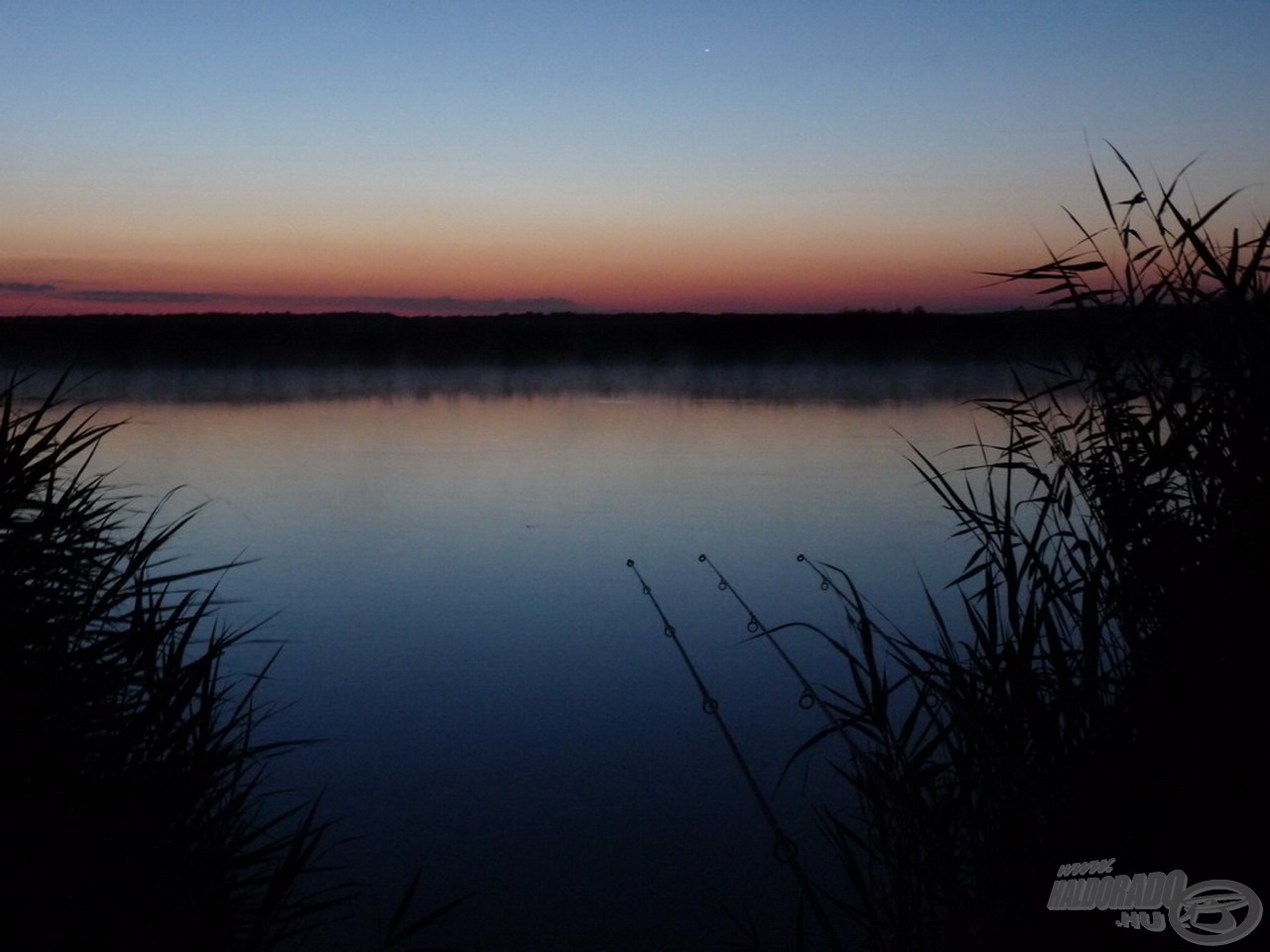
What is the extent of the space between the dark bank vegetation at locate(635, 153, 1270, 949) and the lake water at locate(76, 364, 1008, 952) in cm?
114

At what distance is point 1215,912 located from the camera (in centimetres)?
210

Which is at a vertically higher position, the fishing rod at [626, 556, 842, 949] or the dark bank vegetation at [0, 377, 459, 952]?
the dark bank vegetation at [0, 377, 459, 952]

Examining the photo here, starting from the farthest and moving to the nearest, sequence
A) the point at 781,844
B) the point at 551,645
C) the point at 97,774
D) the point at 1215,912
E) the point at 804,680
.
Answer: the point at 551,645
the point at 804,680
the point at 781,844
the point at 97,774
the point at 1215,912

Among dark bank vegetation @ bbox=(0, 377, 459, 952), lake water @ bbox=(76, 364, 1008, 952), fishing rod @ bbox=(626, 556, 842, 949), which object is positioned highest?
dark bank vegetation @ bbox=(0, 377, 459, 952)

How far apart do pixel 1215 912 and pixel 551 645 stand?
563 centimetres

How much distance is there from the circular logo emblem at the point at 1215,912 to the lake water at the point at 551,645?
2074mm

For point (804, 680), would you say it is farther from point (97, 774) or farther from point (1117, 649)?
point (97, 774)

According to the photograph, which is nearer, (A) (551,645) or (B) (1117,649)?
(B) (1117,649)

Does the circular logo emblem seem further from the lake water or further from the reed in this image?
the lake water

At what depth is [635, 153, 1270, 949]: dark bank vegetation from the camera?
7.88 ft

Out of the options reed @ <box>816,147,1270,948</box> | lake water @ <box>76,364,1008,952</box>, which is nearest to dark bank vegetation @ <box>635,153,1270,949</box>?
reed @ <box>816,147,1270,948</box>

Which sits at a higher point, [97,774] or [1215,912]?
[1215,912]

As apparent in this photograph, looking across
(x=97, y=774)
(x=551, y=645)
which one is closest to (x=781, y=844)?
(x=97, y=774)

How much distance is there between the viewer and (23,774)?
104 inches
